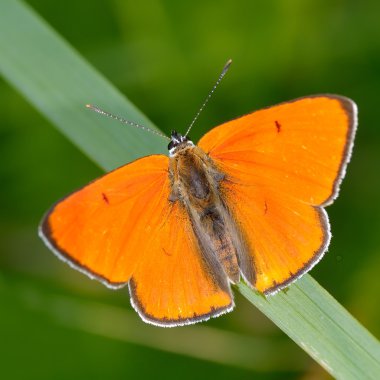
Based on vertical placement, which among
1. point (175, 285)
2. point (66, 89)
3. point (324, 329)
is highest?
point (66, 89)

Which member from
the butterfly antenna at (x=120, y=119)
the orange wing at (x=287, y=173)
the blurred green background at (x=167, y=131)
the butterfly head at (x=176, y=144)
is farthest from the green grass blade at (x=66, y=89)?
the blurred green background at (x=167, y=131)

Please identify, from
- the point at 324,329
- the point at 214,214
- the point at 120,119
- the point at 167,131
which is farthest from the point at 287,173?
the point at 167,131

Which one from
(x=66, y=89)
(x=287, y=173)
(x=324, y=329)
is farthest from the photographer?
(x=66, y=89)

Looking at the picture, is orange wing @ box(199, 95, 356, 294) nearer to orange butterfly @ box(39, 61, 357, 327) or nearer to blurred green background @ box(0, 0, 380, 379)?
orange butterfly @ box(39, 61, 357, 327)

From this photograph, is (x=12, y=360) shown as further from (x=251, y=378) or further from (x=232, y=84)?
(x=232, y=84)

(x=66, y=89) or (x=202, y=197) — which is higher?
(x=66, y=89)

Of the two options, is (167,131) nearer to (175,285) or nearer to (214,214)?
(214,214)

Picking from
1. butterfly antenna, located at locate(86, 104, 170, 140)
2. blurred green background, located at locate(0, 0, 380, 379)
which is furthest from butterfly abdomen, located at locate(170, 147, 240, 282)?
blurred green background, located at locate(0, 0, 380, 379)

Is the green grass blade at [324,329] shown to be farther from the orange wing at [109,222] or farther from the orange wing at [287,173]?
the orange wing at [109,222]
